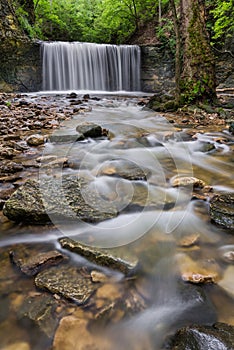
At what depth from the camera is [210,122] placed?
18.3ft

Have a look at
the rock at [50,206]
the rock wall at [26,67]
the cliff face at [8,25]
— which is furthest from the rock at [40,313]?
the cliff face at [8,25]

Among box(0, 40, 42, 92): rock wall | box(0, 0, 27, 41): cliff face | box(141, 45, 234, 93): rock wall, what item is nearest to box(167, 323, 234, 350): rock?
box(0, 40, 42, 92): rock wall

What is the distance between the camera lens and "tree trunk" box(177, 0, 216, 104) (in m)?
6.19

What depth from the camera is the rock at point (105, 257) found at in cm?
155

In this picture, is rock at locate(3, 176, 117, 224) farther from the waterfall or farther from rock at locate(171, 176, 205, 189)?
the waterfall

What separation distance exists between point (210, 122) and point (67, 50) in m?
10.0

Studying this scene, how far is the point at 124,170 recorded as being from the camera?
3.00m

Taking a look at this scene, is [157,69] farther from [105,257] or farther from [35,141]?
[105,257]

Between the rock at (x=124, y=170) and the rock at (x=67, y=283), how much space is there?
1.45 m

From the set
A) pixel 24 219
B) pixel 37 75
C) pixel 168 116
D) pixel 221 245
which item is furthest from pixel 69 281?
pixel 37 75

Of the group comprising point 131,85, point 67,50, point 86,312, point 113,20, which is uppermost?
point 113,20

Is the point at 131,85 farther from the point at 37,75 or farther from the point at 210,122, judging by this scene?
the point at 210,122

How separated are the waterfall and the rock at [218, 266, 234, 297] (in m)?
12.7

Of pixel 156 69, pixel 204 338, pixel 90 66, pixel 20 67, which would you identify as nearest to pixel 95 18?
pixel 90 66
